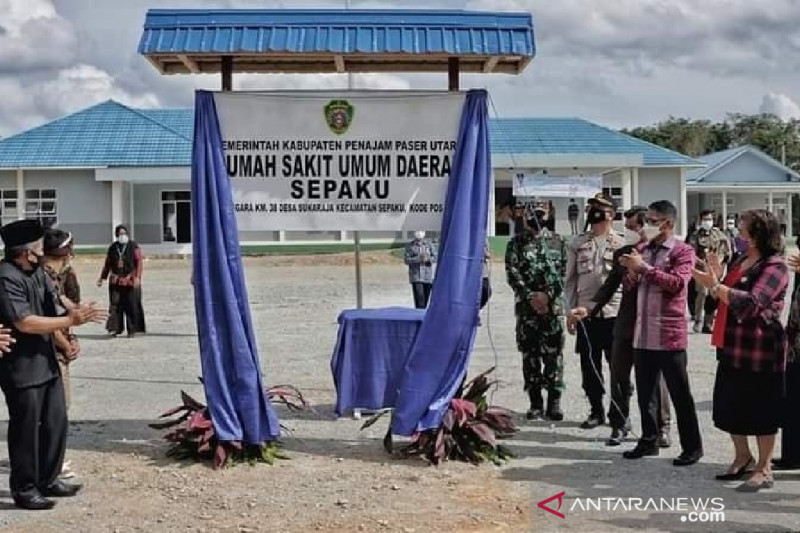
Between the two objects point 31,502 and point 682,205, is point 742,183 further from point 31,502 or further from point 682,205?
point 31,502

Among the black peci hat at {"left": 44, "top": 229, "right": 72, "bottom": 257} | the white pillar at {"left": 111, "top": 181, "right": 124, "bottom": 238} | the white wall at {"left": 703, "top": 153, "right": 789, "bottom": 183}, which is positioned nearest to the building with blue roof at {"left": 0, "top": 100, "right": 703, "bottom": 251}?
the white pillar at {"left": 111, "top": 181, "right": 124, "bottom": 238}

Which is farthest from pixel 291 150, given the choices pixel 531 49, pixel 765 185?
pixel 765 185

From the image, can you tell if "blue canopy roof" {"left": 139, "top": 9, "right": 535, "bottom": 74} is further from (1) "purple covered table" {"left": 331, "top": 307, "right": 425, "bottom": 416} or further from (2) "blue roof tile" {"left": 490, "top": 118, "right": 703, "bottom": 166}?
(2) "blue roof tile" {"left": 490, "top": 118, "right": 703, "bottom": 166}

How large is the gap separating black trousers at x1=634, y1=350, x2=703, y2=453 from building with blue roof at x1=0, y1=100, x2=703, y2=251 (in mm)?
32486

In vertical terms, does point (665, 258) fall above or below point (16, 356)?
above

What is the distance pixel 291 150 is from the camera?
25.6 ft

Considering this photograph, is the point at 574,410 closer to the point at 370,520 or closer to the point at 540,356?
the point at 540,356

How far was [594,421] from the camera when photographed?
8508 millimetres

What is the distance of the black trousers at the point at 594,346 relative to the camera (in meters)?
8.24

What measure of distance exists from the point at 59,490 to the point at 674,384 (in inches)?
165

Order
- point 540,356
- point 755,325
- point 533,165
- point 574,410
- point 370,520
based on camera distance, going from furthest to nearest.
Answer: point 533,165, point 574,410, point 540,356, point 755,325, point 370,520

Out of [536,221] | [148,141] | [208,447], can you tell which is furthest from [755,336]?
[148,141]

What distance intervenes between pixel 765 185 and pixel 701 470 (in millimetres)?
48616

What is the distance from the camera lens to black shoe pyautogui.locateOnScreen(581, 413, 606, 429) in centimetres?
848
